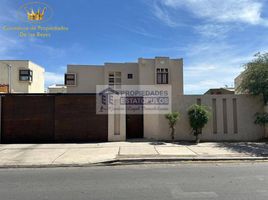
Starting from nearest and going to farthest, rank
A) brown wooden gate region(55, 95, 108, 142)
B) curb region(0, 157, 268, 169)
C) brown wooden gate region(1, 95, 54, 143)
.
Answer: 1. curb region(0, 157, 268, 169)
2. brown wooden gate region(1, 95, 54, 143)
3. brown wooden gate region(55, 95, 108, 142)

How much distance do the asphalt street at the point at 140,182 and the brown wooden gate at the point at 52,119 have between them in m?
6.11

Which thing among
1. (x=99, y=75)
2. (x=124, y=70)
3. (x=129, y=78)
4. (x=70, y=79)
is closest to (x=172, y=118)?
(x=129, y=78)

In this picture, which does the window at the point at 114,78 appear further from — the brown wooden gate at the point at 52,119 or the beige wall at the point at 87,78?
the brown wooden gate at the point at 52,119

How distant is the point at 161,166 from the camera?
874 centimetres

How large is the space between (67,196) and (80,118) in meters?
9.41

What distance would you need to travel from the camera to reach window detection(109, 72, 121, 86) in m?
19.9

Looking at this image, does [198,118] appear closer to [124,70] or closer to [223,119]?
[223,119]

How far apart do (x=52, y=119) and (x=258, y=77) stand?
12236 mm

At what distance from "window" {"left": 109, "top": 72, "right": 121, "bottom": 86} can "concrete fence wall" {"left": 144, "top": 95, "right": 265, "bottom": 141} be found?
6164 mm

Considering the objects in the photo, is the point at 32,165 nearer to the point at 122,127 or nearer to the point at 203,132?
the point at 122,127

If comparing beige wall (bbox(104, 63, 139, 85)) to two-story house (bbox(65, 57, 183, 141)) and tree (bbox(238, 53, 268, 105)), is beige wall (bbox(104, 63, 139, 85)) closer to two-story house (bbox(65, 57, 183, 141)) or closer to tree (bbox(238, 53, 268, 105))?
two-story house (bbox(65, 57, 183, 141))

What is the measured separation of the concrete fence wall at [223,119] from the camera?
1493 cm

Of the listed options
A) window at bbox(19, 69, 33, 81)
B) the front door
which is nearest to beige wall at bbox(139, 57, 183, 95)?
the front door

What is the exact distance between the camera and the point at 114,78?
20031 mm
